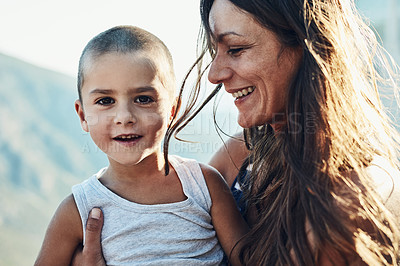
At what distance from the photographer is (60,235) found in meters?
1.56

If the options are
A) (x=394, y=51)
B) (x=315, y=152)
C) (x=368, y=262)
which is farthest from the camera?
(x=394, y=51)

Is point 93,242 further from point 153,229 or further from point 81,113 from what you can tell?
point 81,113

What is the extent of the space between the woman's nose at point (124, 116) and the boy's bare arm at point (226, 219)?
396 millimetres

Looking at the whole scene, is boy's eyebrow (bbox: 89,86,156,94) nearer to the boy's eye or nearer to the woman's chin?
the boy's eye

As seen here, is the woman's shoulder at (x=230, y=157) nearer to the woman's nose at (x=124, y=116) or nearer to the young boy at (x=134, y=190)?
the young boy at (x=134, y=190)

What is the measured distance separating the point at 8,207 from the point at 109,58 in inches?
111

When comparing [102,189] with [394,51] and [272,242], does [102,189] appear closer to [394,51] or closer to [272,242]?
[272,242]

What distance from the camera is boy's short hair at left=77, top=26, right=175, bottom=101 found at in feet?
5.18

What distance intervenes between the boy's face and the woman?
0.13 m

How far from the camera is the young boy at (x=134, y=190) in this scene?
1543mm

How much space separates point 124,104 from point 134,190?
338 mm

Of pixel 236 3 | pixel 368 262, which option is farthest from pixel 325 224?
pixel 236 3

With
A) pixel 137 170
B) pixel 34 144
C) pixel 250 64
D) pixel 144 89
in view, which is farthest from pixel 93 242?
pixel 34 144

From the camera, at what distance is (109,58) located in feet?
5.09
